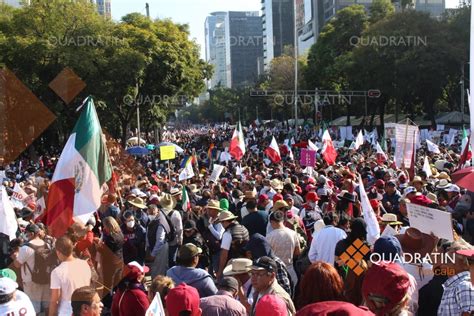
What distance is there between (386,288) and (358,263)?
2421mm

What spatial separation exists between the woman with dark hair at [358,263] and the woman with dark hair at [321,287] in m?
1.07

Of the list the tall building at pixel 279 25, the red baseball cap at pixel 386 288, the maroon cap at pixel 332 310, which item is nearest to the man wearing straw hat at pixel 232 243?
the red baseball cap at pixel 386 288

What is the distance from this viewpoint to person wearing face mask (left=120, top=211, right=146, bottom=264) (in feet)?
29.6

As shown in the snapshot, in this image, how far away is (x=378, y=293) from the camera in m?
3.72

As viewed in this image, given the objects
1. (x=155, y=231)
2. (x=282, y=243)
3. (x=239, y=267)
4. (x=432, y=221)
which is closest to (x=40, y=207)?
(x=155, y=231)

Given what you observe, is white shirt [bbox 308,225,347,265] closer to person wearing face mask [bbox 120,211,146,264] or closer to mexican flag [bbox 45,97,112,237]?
mexican flag [bbox 45,97,112,237]

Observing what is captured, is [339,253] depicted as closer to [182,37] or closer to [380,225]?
[380,225]

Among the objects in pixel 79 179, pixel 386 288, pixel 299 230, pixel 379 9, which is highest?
pixel 379 9

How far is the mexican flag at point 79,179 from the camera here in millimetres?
6574

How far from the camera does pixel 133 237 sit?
934cm

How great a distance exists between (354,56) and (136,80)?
1879 cm

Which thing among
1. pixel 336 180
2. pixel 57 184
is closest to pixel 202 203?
pixel 336 180

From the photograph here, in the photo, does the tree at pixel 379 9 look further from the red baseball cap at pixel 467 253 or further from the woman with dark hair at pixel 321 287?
the woman with dark hair at pixel 321 287

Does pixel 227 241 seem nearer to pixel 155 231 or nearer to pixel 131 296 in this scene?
pixel 155 231
